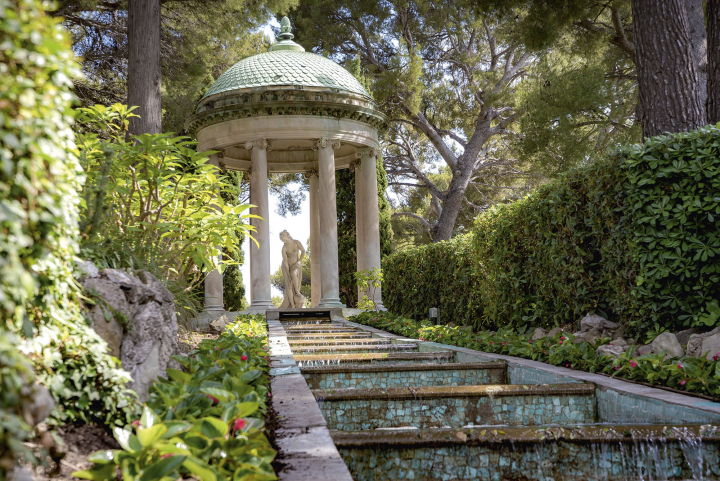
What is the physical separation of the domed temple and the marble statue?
52.8 inches

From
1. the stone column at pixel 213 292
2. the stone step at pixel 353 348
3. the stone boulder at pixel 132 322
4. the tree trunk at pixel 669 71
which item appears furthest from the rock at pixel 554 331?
the stone column at pixel 213 292

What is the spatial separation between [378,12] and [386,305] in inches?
478

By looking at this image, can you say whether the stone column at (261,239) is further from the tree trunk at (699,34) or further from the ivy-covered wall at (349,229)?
the tree trunk at (699,34)

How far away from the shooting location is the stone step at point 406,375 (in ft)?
19.3

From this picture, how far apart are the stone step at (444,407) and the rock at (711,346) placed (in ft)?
5.31

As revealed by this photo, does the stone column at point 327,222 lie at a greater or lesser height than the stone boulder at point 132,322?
greater

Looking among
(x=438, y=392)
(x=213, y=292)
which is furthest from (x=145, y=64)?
(x=438, y=392)

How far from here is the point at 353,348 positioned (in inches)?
341

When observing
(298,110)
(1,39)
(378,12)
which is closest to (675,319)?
(1,39)

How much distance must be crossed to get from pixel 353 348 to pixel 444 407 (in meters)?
4.22

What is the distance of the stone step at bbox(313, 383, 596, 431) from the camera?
4.47m

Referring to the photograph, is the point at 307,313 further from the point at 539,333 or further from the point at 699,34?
the point at 699,34

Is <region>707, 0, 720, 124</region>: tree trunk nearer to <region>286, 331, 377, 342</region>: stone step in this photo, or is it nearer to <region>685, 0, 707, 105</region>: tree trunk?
<region>685, 0, 707, 105</region>: tree trunk

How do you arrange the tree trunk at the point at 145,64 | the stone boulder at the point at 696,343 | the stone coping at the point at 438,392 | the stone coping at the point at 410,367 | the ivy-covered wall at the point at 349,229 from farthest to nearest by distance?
the ivy-covered wall at the point at 349,229 < the tree trunk at the point at 145,64 < the stone coping at the point at 410,367 < the stone boulder at the point at 696,343 < the stone coping at the point at 438,392
